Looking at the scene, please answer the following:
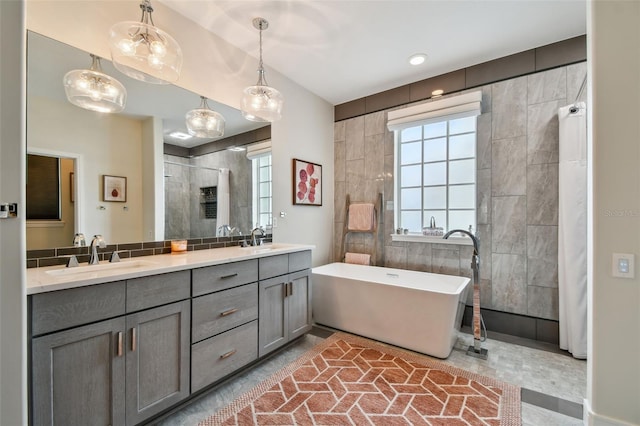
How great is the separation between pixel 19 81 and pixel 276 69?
7.56ft

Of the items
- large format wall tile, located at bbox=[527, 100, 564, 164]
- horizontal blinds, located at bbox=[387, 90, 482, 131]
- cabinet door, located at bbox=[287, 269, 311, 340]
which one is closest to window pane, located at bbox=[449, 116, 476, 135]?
horizontal blinds, located at bbox=[387, 90, 482, 131]

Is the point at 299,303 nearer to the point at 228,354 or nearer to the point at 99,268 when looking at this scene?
the point at 228,354

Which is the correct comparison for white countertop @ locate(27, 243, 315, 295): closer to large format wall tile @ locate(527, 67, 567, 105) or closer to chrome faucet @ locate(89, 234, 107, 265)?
chrome faucet @ locate(89, 234, 107, 265)

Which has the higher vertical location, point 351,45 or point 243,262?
point 351,45

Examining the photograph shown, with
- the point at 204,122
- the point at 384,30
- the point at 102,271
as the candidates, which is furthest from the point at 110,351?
the point at 384,30

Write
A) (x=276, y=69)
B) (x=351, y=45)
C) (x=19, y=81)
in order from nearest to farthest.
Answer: (x=19, y=81), (x=351, y=45), (x=276, y=69)

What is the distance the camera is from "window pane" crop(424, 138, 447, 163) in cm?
322

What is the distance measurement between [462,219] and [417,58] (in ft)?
5.86

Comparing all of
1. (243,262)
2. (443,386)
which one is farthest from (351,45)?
(443,386)

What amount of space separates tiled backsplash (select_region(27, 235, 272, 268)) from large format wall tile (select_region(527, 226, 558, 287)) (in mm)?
2913

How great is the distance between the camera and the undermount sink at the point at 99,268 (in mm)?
1454

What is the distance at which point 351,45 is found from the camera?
2.55 m

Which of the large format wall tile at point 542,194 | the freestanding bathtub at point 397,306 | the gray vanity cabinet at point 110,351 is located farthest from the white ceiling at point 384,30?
the freestanding bathtub at point 397,306
